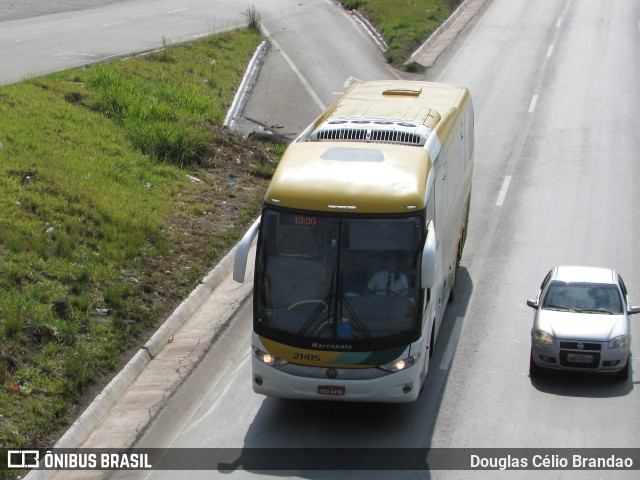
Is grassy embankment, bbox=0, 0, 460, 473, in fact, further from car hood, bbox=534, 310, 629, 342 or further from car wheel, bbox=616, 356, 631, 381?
car wheel, bbox=616, 356, 631, 381

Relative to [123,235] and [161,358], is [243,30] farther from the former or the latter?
[161,358]

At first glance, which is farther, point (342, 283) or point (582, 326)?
point (582, 326)

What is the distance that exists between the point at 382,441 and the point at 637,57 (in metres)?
29.7

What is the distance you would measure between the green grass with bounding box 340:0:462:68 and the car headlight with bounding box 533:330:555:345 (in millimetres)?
22830

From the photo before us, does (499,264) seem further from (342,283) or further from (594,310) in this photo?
(342,283)

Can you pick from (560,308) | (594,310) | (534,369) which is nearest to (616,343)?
(594,310)

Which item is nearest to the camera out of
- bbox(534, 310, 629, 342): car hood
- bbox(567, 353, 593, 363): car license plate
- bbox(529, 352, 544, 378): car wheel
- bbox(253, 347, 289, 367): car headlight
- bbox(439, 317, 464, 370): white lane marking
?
bbox(253, 347, 289, 367): car headlight

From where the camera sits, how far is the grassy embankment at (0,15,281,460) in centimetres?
1461

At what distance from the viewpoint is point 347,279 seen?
13.0 metres

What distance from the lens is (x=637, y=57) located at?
128 ft

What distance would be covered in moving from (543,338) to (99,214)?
28.6 feet

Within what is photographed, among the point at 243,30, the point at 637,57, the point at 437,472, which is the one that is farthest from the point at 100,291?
the point at 637,57

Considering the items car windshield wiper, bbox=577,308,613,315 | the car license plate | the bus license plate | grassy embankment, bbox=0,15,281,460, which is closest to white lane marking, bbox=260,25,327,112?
grassy embankment, bbox=0,15,281,460

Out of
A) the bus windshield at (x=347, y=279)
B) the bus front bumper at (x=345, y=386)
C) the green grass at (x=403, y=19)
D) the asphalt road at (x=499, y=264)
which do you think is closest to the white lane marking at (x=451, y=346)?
the asphalt road at (x=499, y=264)
